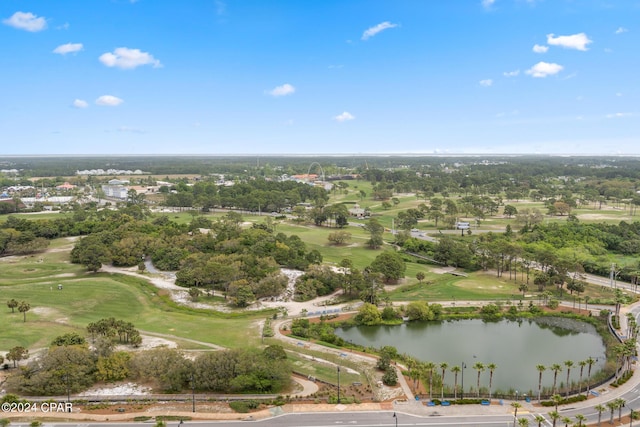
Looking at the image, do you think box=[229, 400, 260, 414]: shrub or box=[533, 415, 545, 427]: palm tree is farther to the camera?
box=[229, 400, 260, 414]: shrub

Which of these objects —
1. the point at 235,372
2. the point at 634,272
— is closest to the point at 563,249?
the point at 634,272

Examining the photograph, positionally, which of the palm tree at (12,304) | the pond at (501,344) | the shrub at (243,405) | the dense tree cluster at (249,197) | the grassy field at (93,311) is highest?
the dense tree cluster at (249,197)

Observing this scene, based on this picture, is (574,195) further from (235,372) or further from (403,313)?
(235,372)

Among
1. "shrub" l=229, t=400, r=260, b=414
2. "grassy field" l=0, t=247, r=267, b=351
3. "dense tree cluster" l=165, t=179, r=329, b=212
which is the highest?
"dense tree cluster" l=165, t=179, r=329, b=212

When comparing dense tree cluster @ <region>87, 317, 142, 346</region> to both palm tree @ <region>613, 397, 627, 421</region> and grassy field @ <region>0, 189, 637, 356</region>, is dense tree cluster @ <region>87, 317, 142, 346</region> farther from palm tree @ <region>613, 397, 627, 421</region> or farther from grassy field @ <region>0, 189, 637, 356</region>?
palm tree @ <region>613, 397, 627, 421</region>

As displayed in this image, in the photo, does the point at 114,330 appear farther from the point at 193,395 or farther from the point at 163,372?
the point at 193,395

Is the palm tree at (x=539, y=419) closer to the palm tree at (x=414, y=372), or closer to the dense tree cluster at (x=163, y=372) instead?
the palm tree at (x=414, y=372)

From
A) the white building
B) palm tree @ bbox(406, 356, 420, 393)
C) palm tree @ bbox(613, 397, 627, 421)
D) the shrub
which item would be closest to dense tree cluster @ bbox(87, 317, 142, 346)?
the shrub

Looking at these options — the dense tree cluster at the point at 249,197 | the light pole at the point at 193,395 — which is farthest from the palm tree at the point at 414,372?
the dense tree cluster at the point at 249,197

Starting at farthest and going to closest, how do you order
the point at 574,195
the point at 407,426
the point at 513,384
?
the point at 574,195 < the point at 513,384 < the point at 407,426
